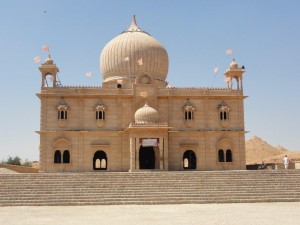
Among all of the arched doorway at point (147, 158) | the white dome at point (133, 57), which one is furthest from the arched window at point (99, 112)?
the arched doorway at point (147, 158)

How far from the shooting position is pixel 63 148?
3641 cm

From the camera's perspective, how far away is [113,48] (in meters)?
41.0

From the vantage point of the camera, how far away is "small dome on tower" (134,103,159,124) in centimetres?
3494

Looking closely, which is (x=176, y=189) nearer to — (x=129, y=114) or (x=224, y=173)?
(x=224, y=173)

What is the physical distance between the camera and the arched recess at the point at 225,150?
3778cm

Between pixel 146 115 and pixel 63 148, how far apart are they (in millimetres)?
7650

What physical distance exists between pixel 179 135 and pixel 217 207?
52.6 feet

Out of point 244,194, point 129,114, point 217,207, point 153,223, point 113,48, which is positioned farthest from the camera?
point 113,48

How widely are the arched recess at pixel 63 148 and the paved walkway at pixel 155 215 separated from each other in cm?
1406

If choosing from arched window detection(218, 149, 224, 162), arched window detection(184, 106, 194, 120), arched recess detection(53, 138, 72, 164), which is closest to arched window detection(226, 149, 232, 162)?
arched window detection(218, 149, 224, 162)

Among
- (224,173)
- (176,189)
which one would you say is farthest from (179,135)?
(176,189)

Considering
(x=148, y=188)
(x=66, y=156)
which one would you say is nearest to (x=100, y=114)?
(x=66, y=156)

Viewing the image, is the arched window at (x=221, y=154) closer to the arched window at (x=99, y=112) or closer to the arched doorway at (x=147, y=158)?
the arched doorway at (x=147, y=158)

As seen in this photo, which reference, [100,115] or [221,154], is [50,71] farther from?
[221,154]
